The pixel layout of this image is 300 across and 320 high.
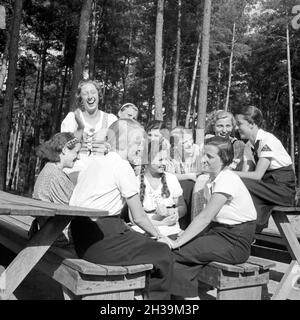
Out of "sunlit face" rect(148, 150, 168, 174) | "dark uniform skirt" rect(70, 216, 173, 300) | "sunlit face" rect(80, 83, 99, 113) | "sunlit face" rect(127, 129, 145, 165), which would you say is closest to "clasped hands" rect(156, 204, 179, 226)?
"sunlit face" rect(148, 150, 168, 174)

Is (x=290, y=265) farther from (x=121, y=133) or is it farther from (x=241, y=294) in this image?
(x=121, y=133)

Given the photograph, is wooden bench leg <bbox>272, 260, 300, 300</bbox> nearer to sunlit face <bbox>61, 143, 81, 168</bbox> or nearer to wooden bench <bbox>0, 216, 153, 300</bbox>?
wooden bench <bbox>0, 216, 153, 300</bbox>

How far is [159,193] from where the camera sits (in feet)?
10.9

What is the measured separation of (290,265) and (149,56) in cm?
2220

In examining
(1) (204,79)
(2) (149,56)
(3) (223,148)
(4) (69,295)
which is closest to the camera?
(4) (69,295)

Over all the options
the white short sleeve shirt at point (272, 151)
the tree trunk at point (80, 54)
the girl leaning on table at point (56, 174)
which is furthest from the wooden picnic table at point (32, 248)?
the tree trunk at point (80, 54)

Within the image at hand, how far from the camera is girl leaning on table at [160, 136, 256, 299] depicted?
2.66m

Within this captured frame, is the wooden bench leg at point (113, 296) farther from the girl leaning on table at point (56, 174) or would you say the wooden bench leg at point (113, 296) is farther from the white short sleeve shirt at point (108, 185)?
the girl leaning on table at point (56, 174)

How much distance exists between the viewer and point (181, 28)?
20.9 meters

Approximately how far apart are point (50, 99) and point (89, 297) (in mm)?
29037

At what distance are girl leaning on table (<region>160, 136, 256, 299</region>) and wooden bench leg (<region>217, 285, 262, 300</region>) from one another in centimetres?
17

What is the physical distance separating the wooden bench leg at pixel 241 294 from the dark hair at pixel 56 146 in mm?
1560

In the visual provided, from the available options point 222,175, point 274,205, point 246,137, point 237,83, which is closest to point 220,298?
point 222,175

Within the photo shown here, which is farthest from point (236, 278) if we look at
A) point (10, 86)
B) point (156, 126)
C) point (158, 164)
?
point (10, 86)
